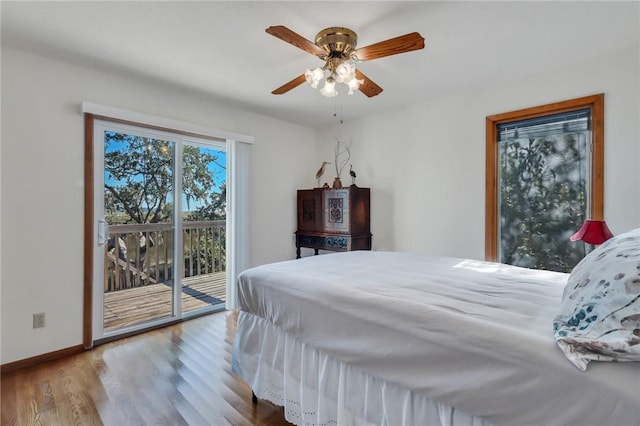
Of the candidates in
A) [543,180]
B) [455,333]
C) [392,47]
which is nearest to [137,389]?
[455,333]

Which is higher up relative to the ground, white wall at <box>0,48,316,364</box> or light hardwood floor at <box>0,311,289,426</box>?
white wall at <box>0,48,316,364</box>

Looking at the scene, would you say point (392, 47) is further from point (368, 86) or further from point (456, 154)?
point (456, 154)

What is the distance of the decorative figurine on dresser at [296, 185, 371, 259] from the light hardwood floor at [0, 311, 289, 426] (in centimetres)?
167

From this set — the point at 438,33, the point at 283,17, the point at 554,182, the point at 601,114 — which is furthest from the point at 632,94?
the point at 283,17

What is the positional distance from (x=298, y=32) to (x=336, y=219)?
2.18 m

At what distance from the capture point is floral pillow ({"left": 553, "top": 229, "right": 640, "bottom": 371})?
0.72 m

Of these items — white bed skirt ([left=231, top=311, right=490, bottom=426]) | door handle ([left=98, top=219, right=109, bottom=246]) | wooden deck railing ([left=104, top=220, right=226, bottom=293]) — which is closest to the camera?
white bed skirt ([left=231, top=311, right=490, bottom=426])

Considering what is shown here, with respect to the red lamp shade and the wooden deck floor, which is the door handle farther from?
the red lamp shade

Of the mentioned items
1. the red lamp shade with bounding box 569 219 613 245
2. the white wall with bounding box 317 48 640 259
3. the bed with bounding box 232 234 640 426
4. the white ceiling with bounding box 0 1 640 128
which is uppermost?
the white ceiling with bounding box 0 1 640 128

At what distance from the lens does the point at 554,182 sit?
2723mm

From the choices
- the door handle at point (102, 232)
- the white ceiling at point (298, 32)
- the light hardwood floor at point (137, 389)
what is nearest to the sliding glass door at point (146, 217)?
the door handle at point (102, 232)

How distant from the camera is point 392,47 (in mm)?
1697

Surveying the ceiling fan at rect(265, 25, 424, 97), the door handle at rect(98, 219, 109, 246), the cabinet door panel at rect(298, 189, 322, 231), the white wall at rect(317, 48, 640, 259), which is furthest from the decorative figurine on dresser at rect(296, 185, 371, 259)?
the door handle at rect(98, 219, 109, 246)

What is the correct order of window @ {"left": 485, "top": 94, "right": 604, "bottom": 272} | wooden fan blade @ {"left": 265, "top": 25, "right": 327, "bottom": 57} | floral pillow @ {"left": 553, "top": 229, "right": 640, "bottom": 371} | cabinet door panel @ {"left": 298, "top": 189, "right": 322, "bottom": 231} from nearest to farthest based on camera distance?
floral pillow @ {"left": 553, "top": 229, "right": 640, "bottom": 371} < wooden fan blade @ {"left": 265, "top": 25, "right": 327, "bottom": 57} < window @ {"left": 485, "top": 94, "right": 604, "bottom": 272} < cabinet door panel @ {"left": 298, "top": 189, "right": 322, "bottom": 231}
